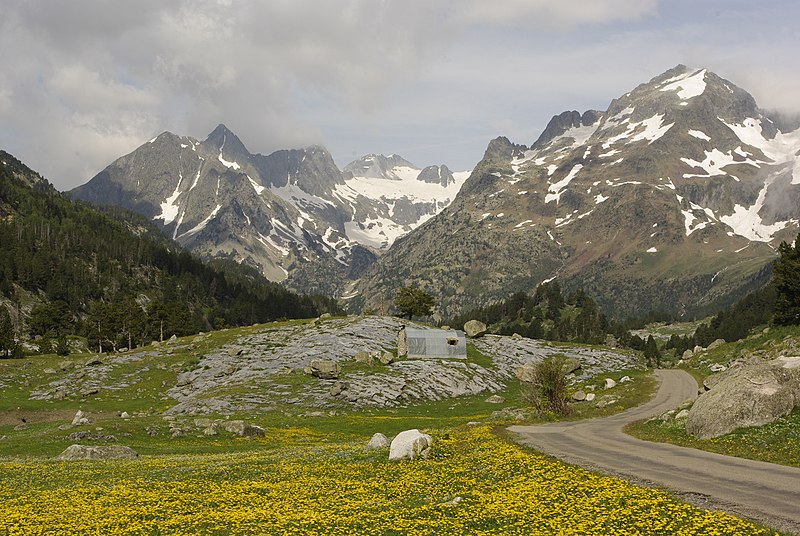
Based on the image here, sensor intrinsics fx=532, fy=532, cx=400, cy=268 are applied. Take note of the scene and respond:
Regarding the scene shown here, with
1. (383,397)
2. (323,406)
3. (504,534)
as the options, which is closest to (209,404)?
(323,406)

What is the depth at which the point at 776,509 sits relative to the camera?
758 inches

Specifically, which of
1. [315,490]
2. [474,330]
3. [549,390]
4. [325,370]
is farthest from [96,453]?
[474,330]

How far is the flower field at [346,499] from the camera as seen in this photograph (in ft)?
62.9

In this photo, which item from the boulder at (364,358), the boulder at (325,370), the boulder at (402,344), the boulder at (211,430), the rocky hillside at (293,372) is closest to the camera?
the boulder at (211,430)

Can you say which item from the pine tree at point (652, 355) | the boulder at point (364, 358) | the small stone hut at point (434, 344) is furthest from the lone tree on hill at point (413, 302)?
the pine tree at point (652, 355)

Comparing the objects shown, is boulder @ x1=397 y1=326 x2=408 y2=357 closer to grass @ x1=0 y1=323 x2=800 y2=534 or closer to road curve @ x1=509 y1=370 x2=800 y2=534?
grass @ x1=0 y1=323 x2=800 y2=534

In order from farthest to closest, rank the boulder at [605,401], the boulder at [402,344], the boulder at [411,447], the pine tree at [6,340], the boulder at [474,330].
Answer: the boulder at [474,330] → the boulder at [402,344] → the pine tree at [6,340] → the boulder at [605,401] → the boulder at [411,447]

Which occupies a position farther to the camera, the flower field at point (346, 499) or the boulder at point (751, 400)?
the boulder at point (751, 400)

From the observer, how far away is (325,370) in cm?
9556

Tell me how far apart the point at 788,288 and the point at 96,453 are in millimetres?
115260

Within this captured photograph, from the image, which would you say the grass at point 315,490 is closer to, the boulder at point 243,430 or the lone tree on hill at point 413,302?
the boulder at point 243,430

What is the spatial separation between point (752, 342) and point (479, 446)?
91.4 meters

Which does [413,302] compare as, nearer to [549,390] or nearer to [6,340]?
[6,340]

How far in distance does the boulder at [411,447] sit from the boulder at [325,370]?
6001cm
